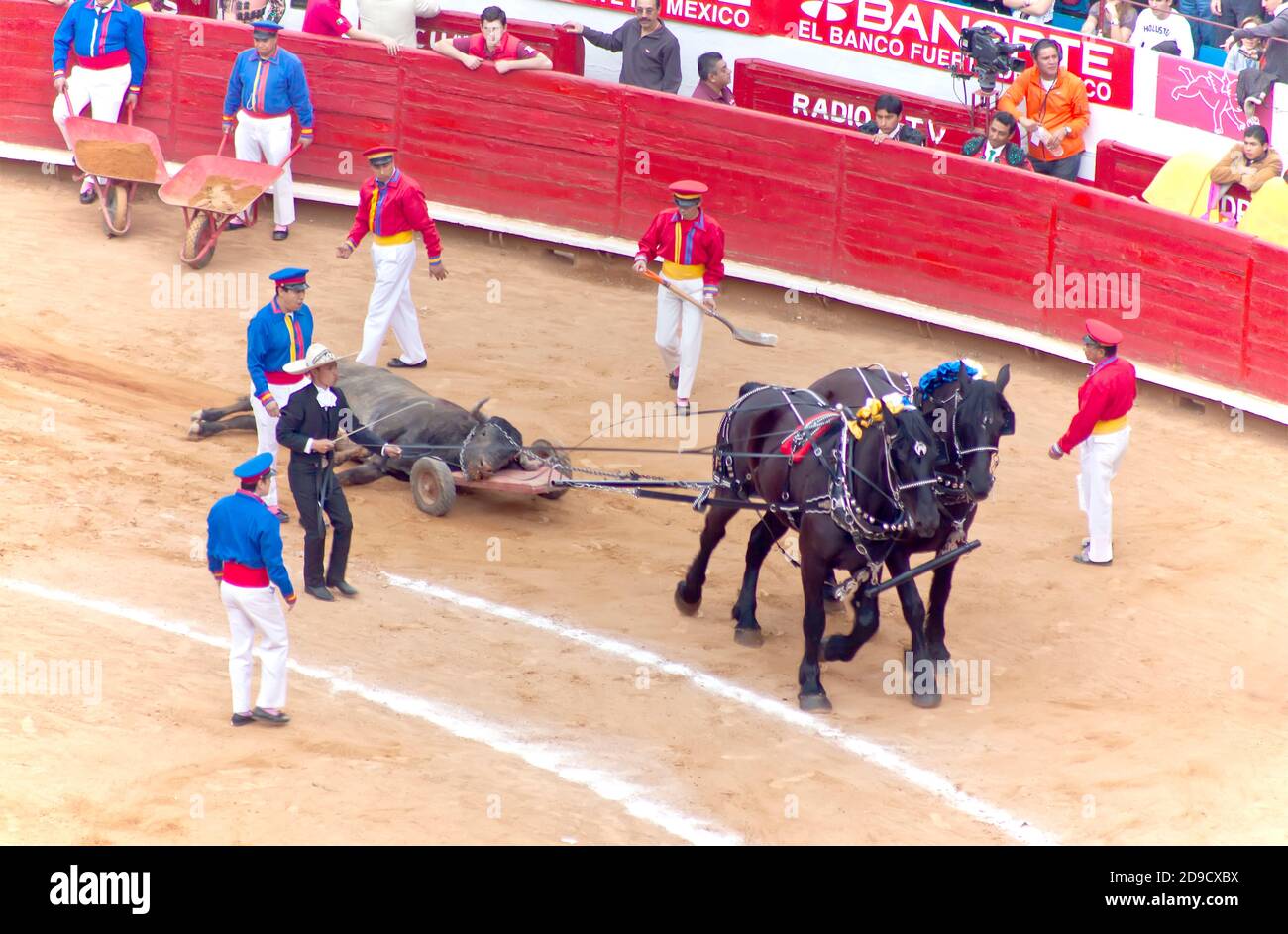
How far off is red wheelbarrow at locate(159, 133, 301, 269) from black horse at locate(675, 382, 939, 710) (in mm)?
6839

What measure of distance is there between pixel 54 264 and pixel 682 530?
670cm

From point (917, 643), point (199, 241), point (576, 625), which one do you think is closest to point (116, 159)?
point (199, 241)

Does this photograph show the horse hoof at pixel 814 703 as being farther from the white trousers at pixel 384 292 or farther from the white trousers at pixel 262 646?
the white trousers at pixel 384 292

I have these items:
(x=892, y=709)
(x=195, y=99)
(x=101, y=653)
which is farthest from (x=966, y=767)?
(x=195, y=99)

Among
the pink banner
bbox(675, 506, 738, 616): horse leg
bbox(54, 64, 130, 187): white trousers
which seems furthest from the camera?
bbox(54, 64, 130, 187): white trousers

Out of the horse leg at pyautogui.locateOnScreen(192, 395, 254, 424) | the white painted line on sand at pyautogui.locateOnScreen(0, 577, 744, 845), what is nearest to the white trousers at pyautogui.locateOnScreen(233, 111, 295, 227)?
the horse leg at pyautogui.locateOnScreen(192, 395, 254, 424)

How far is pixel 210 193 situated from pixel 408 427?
4.92 m

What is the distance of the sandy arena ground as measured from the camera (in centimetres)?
781

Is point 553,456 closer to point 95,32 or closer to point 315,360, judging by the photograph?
point 315,360

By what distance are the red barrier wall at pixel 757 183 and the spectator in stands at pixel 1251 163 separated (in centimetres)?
80

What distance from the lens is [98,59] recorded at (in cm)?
1678

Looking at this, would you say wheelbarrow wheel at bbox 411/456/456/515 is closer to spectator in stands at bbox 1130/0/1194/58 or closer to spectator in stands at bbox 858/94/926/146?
spectator in stands at bbox 858/94/926/146

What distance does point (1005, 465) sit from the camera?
12.8 meters

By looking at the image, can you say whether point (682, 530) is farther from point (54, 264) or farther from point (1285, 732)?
point (54, 264)
